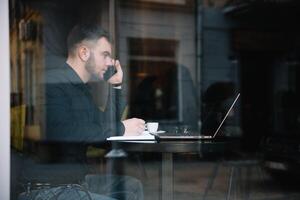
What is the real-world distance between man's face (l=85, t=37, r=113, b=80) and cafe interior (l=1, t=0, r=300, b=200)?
5 centimetres

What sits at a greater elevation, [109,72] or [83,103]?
Answer: [109,72]

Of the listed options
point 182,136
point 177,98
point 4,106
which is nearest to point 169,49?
point 177,98

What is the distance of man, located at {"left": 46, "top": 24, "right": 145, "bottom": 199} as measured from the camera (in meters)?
2.00

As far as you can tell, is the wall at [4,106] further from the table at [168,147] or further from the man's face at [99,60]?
the table at [168,147]

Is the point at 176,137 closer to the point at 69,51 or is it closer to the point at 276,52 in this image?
the point at 69,51

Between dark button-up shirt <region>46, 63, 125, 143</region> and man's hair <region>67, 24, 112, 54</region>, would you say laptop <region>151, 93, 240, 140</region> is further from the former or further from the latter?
man's hair <region>67, 24, 112, 54</region>

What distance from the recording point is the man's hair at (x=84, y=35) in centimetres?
216

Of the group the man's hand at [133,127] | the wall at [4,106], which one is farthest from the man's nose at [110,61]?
the wall at [4,106]

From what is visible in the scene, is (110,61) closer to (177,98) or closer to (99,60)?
(99,60)

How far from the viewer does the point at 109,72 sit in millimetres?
2137

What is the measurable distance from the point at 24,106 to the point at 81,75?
1.15ft

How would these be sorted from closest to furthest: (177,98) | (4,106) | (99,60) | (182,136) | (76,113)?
(4,106) < (76,113) < (99,60) < (182,136) < (177,98)

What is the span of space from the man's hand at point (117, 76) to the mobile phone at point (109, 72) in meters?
0.01

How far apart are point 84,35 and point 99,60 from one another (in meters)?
0.17
